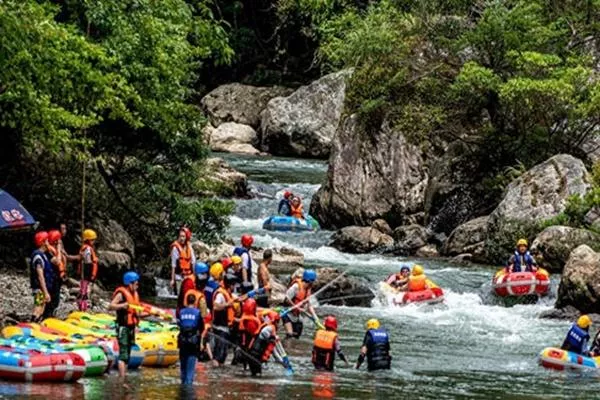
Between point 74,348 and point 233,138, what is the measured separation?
34.9 m

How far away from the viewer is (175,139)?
87.2 feet

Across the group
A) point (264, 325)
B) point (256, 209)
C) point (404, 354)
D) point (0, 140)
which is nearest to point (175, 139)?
point (0, 140)

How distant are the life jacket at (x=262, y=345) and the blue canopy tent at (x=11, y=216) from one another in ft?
14.1

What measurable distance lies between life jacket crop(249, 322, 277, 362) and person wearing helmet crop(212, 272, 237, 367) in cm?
79

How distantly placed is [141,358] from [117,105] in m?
5.53

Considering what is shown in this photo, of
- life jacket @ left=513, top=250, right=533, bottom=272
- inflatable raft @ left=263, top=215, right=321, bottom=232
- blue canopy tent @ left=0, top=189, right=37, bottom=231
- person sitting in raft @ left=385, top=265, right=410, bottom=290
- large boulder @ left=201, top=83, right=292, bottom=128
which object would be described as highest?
large boulder @ left=201, top=83, right=292, bottom=128

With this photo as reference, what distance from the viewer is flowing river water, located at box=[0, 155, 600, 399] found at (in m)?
16.8

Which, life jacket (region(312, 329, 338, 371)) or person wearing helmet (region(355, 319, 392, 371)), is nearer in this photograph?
life jacket (region(312, 329, 338, 371))

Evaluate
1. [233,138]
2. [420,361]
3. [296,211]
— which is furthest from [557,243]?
[233,138]

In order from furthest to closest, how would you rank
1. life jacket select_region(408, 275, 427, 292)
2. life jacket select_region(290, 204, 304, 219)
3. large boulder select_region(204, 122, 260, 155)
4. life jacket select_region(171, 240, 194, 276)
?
1. large boulder select_region(204, 122, 260, 155)
2. life jacket select_region(290, 204, 304, 219)
3. life jacket select_region(408, 275, 427, 292)
4. life jacket select_region(171, 240, 194, 276)

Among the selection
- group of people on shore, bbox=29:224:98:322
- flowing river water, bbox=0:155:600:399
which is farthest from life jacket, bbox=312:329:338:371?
group of people on shore, bbox=29:224:98:322

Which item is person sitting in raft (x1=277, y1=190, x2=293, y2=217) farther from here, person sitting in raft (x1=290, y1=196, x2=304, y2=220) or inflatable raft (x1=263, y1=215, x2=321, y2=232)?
inflatable raft (x1=263, y1=215, x2=321, y2=232)

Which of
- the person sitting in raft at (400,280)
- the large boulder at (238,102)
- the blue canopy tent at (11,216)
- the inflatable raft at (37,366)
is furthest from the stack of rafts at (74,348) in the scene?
the large boulder at (238,102)


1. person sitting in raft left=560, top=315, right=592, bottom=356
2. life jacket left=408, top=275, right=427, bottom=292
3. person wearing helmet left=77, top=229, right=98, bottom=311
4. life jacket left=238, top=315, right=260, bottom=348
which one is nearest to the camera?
life jacket left=238, top=315, right=260, bottom=348
